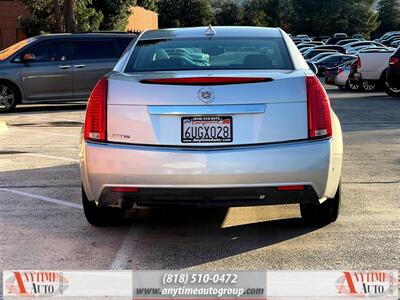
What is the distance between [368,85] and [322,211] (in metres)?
17.0

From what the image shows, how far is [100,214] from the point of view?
17.9 feet

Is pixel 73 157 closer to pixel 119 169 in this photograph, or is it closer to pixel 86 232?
pixel 86 232

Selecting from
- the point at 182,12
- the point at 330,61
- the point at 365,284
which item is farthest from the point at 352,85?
the point at 182,12

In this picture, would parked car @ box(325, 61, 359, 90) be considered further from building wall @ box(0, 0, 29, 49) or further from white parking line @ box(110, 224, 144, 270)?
building wall @ box(0, 0, 29, 49)

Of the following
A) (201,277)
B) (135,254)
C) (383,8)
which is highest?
(201,277)

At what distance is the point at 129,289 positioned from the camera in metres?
4.09

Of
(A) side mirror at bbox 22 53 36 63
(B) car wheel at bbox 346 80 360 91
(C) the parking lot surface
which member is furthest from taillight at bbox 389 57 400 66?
(C) the parking lot surface

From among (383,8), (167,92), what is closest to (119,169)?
(167,92)

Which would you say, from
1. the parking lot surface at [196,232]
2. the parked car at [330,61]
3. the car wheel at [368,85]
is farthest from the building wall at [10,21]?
the parking lot surface at [196,232]

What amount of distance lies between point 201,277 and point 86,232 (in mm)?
1812

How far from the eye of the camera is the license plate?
4.64 m

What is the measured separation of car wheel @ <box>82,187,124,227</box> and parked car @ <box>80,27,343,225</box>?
0.48 m

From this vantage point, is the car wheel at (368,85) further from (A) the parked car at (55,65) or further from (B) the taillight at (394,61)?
(A) the parked car at (55,65)

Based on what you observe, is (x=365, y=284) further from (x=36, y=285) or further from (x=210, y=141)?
(x=36, y=285)
